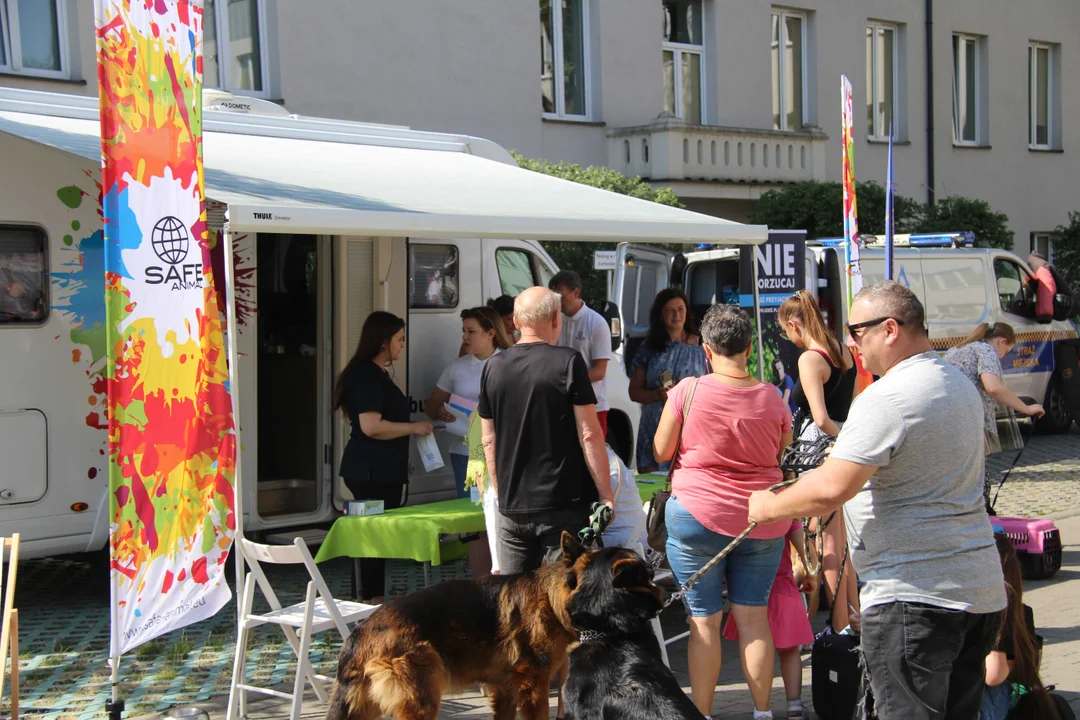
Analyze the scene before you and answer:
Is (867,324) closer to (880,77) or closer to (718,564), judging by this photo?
(718,564)

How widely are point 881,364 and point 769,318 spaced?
8.10 m

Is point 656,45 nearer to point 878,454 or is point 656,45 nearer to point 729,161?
point 729,161

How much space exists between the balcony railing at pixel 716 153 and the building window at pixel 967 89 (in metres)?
4.89

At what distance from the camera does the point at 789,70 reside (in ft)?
65.6

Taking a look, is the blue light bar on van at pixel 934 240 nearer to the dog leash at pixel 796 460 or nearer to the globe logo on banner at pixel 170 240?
the dog leash at pixel 796 460

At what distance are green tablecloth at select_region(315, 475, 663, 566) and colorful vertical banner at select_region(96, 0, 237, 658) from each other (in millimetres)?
1027

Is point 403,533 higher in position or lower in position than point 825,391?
lower

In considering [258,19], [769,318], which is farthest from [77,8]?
[769,318]

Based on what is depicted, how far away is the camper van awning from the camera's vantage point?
19.1ft

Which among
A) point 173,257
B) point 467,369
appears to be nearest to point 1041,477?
point 467,369

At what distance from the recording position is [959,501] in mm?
3518

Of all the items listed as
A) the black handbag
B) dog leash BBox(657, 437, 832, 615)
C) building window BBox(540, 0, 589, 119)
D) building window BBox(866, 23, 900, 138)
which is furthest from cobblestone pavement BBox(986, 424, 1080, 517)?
building window BBox(866, 23, 900, 138)

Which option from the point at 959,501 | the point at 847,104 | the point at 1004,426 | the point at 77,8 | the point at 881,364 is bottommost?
the point at 1004,426

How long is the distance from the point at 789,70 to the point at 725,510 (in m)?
16.4
